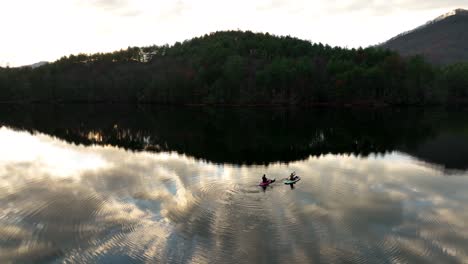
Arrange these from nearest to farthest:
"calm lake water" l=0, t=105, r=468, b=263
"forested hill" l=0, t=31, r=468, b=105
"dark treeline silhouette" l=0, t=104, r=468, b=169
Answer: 1. "calm lake water" l=0, t=105, r=468, b=263
2. "dark treeline silhouette" l=0, t=104, r=468, b=169
3. "forested hill" l=0, t=31, r=468, b=105

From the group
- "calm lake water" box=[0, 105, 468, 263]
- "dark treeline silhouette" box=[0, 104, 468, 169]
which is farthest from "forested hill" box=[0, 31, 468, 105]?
"calm lake water" box=[0, 105, 468, 263]

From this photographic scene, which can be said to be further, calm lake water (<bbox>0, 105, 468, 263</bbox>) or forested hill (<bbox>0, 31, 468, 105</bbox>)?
forested hill (<bbox>0, 31, 468, 105</bbox>)

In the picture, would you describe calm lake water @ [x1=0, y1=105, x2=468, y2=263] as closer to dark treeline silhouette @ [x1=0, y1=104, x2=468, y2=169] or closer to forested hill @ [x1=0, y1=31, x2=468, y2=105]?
dark treeline silhouette @ [x1=0, y1=104, x2=468, y2=169]

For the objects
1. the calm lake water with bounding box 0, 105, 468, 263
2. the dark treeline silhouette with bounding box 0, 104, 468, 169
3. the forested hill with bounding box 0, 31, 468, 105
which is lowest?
the calm lake water with bounding box 0, 105, 468, 263

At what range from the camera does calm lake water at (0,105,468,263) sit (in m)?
22.0

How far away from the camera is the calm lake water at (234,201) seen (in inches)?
868

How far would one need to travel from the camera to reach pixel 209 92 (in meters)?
154

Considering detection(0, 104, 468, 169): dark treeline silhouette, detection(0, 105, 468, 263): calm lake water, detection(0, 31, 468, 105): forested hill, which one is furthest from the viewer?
detection(0, 31, 468, 105): forested hill

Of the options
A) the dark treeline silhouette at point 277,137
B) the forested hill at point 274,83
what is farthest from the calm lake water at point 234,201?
the forested hill at point 274,83

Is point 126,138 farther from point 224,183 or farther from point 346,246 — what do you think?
point 346,246

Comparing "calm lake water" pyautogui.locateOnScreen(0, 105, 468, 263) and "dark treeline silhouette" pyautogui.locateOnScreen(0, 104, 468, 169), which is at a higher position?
"dark treeline silhouette" pyautogui.locateOnScreen(0, 104, 468, 169)

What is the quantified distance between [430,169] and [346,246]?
91.6 feet

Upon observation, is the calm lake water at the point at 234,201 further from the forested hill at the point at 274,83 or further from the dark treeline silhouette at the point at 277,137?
the forested hill at the point at 274,83

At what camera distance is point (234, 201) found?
30.2 m
